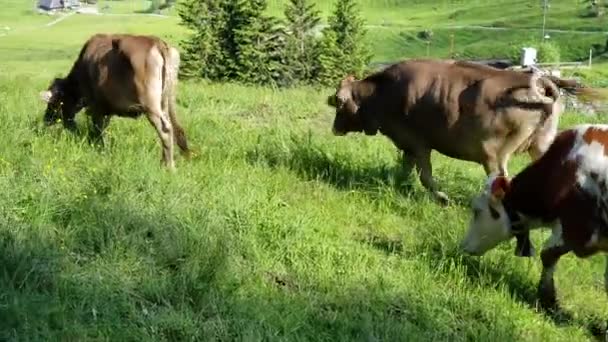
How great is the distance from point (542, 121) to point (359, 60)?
190ft

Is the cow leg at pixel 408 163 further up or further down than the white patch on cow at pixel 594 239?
further down

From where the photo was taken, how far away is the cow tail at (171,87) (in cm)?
1105

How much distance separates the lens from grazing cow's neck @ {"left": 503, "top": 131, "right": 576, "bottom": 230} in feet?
25.5

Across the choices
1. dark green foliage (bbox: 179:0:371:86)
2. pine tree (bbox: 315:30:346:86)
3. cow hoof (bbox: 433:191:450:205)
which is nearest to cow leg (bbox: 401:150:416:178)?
cow hoof (bbox: 433:191:450:205)

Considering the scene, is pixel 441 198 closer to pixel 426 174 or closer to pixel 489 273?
pixel 426 174

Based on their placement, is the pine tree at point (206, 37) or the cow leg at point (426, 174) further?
the pine tree at point (206, 37)

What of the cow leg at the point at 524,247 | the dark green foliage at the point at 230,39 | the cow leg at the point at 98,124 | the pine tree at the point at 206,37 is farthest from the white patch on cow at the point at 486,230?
the pine tree at the point at 206,37

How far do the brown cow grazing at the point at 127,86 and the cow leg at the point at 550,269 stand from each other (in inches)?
178

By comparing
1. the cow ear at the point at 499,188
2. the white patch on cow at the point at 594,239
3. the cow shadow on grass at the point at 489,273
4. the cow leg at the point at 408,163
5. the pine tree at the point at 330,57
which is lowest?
the pine tree at the point at 330,57

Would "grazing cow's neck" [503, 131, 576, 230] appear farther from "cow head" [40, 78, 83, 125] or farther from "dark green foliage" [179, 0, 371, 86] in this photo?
"dark green foliage" [179, 0, 371, 86]

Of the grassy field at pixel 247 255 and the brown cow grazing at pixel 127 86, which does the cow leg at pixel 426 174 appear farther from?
the brown cow grazing at pixel 127 86

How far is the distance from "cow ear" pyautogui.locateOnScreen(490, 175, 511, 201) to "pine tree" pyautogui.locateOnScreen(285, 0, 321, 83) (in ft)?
169

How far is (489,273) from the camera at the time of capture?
26.5ft

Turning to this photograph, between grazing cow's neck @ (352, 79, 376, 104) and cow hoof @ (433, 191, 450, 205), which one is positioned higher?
grazing cow's neck @ (352, 79, 376, 104)
